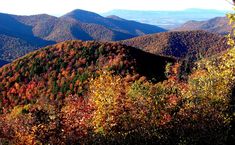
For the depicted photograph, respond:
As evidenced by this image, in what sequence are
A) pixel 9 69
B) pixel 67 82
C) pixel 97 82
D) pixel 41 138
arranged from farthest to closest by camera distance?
pixel 9 69
pixel 67 82
pixel 97 82
pixel 41 138

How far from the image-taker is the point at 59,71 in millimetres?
113688

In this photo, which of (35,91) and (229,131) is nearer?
(229,131)

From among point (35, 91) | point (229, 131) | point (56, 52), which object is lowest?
point (35, 91)

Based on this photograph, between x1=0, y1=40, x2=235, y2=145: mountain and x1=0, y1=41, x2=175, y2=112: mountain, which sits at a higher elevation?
x1=0, y1=40, x2=235, y2=145: mountain

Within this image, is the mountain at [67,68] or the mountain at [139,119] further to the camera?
the mountain at [67,68]

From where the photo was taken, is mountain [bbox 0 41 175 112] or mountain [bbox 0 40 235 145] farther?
mountain [bbox 0 41 175 112]

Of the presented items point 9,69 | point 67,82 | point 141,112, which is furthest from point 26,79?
point 141,112

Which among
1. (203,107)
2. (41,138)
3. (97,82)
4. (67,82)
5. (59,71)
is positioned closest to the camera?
(41,138)

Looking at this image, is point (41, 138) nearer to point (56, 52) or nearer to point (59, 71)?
point (59, 71)

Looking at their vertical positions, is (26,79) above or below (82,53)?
below

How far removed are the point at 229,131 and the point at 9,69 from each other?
10725 centimetres

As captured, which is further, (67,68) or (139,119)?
(67,68)

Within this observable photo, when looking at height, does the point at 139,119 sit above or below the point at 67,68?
above

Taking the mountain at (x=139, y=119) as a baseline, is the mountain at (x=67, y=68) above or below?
below
